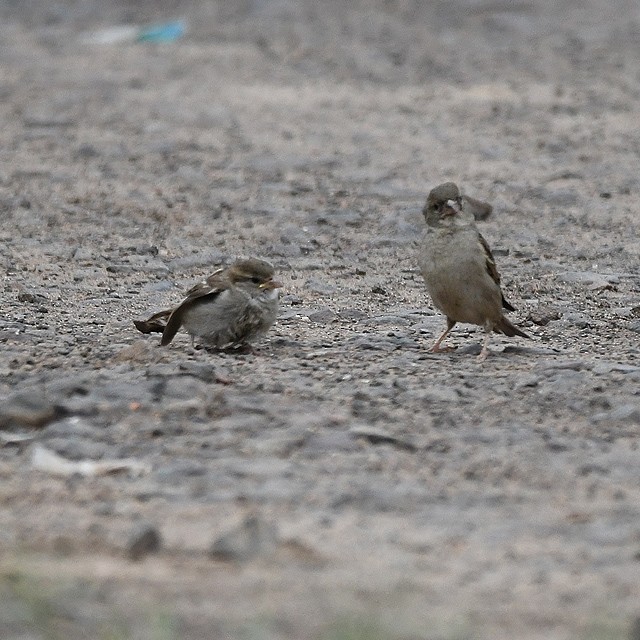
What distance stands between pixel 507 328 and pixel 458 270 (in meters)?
0.48

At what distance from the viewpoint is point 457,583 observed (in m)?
4.98

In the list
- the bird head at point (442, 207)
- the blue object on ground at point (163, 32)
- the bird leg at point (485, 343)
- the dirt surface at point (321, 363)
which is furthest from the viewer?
→ the blue object on ground at point (163, 32)

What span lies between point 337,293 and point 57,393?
335 cm

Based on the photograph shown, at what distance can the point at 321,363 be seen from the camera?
773cm

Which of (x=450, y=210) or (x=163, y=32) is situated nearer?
(x=450, y=210)

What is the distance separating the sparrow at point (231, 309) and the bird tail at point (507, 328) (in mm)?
1168

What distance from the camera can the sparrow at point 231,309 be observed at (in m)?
8.06

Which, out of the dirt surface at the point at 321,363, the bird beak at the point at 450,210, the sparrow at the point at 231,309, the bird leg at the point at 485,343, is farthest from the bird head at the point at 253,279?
the bird leg at the point at 485,343

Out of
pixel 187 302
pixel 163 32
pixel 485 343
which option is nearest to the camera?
pixel 187 302

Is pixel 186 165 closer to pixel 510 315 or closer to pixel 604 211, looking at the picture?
pixel 604 211

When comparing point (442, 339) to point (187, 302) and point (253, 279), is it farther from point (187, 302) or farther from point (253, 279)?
point (187, 302)

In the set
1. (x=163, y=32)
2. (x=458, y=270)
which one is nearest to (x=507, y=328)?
(x=458, y=270)

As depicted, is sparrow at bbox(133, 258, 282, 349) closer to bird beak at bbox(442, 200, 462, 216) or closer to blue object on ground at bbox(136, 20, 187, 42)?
bird beak at bbox(442, 200, 462, 216)

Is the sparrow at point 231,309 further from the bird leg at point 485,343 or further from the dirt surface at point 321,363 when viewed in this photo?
the bird leg at point 485,343
